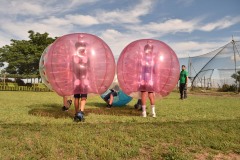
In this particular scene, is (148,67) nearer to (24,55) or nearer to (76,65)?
(76,65)

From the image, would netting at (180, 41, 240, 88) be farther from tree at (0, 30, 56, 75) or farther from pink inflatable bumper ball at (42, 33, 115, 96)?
pink inflatable bumper ball at (42, 33, 115, 96)

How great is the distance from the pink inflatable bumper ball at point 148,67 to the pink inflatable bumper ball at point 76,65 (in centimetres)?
88

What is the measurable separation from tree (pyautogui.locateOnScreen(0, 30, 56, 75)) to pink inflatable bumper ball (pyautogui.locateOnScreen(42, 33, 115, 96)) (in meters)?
31.2

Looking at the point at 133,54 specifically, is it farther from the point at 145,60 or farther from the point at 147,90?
the point at 147,90

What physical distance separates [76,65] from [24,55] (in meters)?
34.3

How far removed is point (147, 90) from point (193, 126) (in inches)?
82.0

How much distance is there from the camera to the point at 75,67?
7.07 m

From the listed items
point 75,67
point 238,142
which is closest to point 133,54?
point 75,67

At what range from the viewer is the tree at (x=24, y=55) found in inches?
1491

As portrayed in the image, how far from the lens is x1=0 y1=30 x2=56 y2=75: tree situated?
37.9 m

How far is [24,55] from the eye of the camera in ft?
128

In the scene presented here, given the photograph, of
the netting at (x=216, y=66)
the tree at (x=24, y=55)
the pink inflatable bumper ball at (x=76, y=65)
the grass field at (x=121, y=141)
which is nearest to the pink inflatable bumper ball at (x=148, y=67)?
the pink inflatable bumper ball at (x=76, y=65)

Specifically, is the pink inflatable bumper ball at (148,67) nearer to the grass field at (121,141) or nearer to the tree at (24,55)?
the grass field at (121,141)

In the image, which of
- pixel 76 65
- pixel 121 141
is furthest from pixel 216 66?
pixel 121 141
